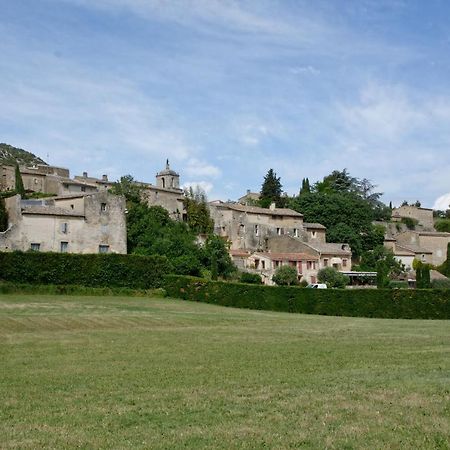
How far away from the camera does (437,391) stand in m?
12.3

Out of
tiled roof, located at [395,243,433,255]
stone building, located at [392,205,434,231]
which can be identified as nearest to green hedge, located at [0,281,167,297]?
tiled roof, located at [395,243,433,255]

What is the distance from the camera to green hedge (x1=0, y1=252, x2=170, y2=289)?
5006cm

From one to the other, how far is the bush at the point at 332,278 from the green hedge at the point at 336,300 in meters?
26.0

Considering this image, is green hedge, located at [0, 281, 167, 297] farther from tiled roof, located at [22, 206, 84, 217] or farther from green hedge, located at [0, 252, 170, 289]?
tiled roof, located at [22, 206, 84, 217]

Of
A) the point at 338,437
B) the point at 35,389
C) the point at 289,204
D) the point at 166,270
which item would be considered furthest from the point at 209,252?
the point at 338,437

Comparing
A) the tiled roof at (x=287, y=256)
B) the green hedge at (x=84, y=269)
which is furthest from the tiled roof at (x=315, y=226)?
the green hedge at (x=84, y=269)

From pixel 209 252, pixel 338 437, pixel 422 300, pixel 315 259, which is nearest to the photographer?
pixel 338 437

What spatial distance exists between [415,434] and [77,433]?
197 inches

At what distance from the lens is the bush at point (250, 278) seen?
70.4 m

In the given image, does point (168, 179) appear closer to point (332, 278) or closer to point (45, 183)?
point (45, 183)

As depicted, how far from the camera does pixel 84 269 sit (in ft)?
172

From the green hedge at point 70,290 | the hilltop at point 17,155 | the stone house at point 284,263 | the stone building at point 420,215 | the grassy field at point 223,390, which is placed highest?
the hilltop at point 17,155

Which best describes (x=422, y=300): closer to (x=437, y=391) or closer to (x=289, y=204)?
(x=437, y=391)

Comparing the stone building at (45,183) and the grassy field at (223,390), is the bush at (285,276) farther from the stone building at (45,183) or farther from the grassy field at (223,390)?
the grassy field at (223,390)
